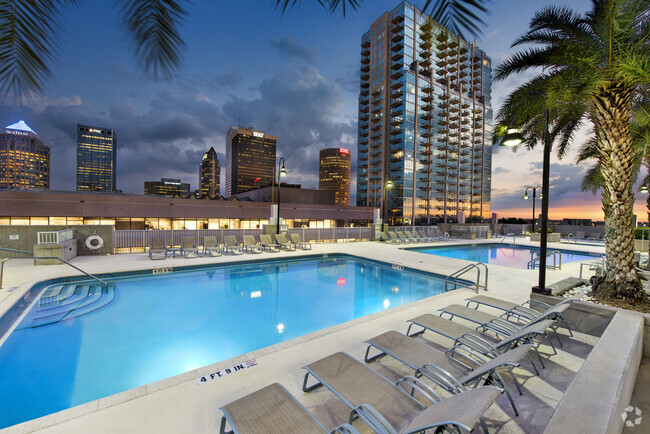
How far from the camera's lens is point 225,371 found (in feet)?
12.9

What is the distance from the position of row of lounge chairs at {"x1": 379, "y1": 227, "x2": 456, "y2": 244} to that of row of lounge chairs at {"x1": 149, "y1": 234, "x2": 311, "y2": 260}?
21.5ft

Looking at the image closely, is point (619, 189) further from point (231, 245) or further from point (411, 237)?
point (411, 237)

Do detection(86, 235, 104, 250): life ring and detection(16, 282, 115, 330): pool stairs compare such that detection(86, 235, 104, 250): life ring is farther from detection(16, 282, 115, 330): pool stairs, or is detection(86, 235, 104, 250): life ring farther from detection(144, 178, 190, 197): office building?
detection(144, 178, 190, 197): office building

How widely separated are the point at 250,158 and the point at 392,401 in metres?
146

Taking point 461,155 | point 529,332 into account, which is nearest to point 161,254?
point 529,332

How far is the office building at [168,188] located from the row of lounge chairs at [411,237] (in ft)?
620

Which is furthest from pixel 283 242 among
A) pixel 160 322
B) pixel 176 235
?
pixel 160 322

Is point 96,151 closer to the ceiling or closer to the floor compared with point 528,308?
closer to the ceiling

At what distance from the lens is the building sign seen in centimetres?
376

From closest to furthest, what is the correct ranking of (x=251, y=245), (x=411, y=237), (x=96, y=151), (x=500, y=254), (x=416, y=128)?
1. (x=96, y=151)
2. (x=251, y=245)
3. (x=500, y=254)
4. (x=411, y=237)
5. (x=416, y=128)

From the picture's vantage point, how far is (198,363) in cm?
496

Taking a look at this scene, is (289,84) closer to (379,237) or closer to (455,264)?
(455,264)

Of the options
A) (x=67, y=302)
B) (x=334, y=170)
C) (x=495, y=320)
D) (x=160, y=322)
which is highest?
(x=334, y=170)

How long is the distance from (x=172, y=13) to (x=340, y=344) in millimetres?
4659
